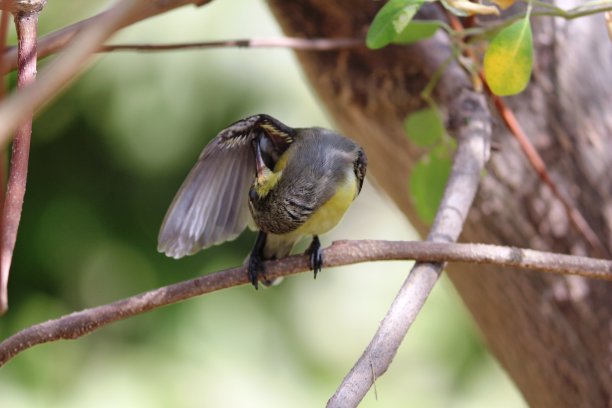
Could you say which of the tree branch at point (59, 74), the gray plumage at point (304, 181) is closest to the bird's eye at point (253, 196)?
the gray plumage at point (304, 181)

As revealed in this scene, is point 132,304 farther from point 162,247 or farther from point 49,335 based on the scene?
point 162,247

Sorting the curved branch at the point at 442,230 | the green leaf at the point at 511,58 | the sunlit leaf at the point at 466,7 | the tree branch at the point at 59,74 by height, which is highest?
the tree branch at the point at 59,74

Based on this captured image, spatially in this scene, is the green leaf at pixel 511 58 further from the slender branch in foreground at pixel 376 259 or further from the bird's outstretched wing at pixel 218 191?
the bird's outstretched wing at pixel 218 191

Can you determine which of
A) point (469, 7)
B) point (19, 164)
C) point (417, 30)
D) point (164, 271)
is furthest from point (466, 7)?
point (164, 271)

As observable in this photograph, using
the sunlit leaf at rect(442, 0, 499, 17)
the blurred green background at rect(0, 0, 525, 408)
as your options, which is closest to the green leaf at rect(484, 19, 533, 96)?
the sunlit leaf at rect(442, 0, 499, 17)

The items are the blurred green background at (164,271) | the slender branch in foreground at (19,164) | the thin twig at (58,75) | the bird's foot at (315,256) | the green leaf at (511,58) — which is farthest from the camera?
the blurred green background at (164,271)

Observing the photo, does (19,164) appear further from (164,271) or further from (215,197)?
(164,271)

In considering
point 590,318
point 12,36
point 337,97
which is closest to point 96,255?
point 12,36
